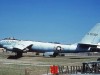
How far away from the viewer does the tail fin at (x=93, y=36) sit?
76.5 metres

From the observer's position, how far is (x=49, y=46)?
78438mm

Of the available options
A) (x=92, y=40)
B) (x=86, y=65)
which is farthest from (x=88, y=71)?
(x=92, y=40)

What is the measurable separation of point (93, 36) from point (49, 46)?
37.4ft

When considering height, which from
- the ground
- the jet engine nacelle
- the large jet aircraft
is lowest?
the ground

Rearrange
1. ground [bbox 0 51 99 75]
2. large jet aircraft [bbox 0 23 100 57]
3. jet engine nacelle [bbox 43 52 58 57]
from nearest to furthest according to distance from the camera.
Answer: ground [bbox 0 51 99 75], large jet aircraft [bbox 0 23 100 57], jet engine nacelle [bbox 43 52 58 57]

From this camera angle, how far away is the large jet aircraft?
2990 inches

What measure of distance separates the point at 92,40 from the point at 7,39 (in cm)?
2179

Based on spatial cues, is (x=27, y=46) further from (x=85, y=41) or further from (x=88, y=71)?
(x=88, y=71)

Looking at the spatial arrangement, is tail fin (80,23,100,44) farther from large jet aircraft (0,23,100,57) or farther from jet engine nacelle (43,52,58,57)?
jet engine nacelle (43,52,58,57)

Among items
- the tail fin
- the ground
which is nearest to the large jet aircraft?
the tail fin

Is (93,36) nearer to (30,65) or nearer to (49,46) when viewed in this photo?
(49,46)

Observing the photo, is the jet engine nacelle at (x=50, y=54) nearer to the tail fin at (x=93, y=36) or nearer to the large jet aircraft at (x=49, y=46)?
the large jet aircraft at (x=49, y=46)

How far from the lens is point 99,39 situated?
77000 millimetres

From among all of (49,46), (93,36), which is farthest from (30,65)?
(93,36)
